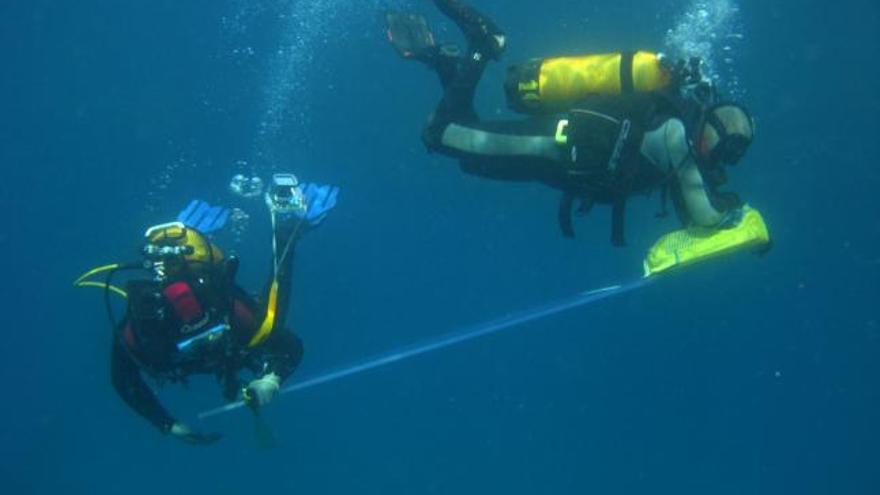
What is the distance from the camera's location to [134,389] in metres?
5.30

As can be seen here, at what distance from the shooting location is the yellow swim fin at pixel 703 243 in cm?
447

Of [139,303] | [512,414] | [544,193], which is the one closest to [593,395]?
[512,414]

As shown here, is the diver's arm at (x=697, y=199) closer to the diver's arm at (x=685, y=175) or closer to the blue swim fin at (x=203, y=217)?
the diver's arm at (x=685, y=175)

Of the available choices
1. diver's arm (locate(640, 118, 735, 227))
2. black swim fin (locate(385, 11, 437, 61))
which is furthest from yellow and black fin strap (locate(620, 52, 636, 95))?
black swim fin (locate(385, 11, 437, 61))

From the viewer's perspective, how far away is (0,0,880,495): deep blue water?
993 cm

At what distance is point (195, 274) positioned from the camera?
486 cm

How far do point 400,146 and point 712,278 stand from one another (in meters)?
6.05

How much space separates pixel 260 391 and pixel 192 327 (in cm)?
60

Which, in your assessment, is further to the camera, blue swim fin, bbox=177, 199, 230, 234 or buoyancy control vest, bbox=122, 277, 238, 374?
blue swim fin, bbox=177, 199, 230, 234

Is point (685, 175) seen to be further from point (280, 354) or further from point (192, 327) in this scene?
point (192, 327)

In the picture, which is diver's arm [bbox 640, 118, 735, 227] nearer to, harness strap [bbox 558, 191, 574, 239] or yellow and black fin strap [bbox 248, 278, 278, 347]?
harness strap [bbox 558, 191, 574, 239]

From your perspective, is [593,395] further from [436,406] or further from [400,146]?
[400,146]

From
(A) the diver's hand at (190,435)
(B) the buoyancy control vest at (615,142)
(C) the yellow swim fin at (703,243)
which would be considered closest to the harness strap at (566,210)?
(B) the buoyancy control vest at (615,142)

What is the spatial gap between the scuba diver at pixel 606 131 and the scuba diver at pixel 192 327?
2037 millimetres
